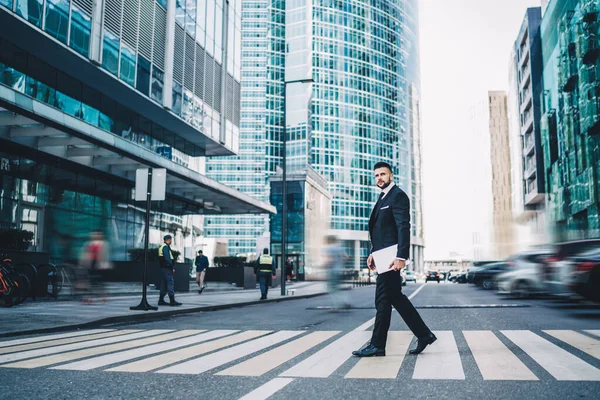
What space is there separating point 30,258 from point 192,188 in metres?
14.3

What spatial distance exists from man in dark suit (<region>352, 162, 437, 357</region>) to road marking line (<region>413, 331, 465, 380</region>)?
20cm

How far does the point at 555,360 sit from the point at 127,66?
860 inches

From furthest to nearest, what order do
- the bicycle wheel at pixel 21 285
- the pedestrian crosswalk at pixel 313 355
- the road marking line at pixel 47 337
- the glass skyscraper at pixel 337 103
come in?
the glass skyscraper at pixel 337 103 → the bicycle wheel at pixel 21 285 → the road marking line at pixel 47 337 → the pedestrian crosswalk at pixel 313 355

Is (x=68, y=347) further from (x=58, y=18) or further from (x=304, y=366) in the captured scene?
(x=58, y=18)

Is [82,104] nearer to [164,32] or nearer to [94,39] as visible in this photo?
[94,39]

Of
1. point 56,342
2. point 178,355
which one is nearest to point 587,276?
point 178,355

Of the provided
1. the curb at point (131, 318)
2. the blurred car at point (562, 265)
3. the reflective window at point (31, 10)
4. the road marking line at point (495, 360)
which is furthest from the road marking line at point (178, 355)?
the reflective window at point (31, 10)

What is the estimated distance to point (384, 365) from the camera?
5.03 m

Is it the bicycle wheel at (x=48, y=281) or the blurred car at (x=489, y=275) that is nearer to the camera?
the bicycle wheel at (x=48, y=281)

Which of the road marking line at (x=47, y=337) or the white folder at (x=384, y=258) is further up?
the white folder at (x=384, y=258)

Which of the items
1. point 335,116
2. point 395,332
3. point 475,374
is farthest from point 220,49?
point 335,116

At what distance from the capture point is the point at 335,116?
10275 centimetres

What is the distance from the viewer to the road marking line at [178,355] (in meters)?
5.04

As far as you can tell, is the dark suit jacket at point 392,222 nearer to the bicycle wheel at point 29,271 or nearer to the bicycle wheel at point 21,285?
the bicycle wheel at point 21,285
